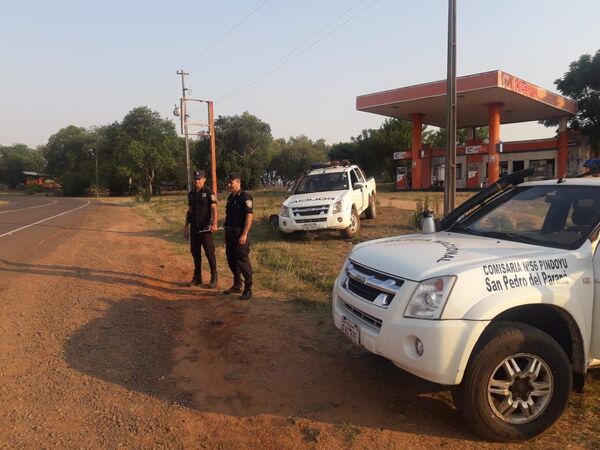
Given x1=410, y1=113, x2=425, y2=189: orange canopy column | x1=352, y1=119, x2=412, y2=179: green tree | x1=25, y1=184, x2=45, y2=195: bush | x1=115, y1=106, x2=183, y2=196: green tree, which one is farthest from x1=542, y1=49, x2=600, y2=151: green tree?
x1=25, y1=184, x2=45, y2=195: bush

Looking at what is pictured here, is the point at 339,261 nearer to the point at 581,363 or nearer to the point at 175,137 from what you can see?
the point at 581,363

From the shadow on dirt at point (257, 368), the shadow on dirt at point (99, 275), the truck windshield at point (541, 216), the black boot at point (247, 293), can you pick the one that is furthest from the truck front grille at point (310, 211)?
the truck windshield at point (541, 216)

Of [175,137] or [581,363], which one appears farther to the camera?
[175,137]

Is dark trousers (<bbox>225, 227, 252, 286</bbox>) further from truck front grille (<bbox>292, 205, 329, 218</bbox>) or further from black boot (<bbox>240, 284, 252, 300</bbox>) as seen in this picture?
truck front grille (<bbox>292, 205, 329, 218</bbox>)

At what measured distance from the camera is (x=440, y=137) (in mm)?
55000

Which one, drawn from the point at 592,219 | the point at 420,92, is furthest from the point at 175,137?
the point at 592,219

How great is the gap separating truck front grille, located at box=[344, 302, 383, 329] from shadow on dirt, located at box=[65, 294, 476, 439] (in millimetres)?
685

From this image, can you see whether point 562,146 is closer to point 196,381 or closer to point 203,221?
point 203,221

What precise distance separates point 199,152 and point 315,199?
5334 cm

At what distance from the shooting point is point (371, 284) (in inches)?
133

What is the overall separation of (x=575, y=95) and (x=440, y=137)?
64.8ft

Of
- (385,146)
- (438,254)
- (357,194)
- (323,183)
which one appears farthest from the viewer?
(385,146)

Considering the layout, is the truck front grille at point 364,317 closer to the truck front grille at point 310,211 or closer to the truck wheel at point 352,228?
the truck front grille at point 310,211

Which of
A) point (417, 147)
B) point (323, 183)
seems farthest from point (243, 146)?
point (323, 183)
